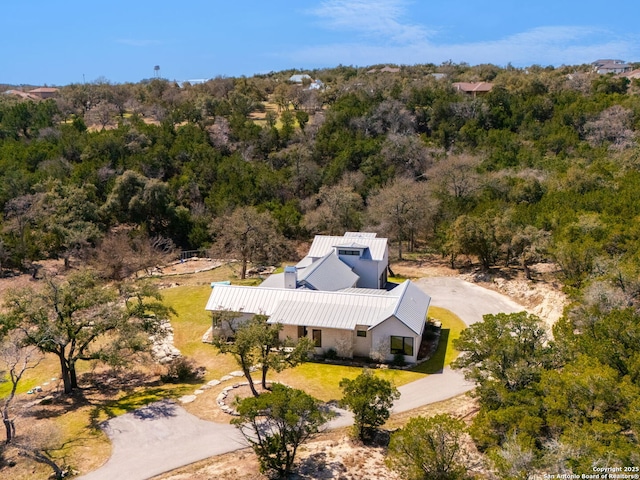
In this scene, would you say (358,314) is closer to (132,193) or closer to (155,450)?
(155,450)

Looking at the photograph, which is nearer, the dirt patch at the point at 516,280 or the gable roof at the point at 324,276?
the dirt patch at the point at 516,280

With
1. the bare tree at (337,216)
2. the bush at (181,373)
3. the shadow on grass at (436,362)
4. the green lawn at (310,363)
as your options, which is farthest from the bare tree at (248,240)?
the shadow on grass at (436,362)

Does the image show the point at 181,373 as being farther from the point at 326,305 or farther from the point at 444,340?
the point at 444,340

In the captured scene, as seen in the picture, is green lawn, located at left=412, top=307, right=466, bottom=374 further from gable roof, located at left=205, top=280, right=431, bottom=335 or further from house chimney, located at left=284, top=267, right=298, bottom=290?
house chimney, located at left=284, top=267, right=298, bottom=290

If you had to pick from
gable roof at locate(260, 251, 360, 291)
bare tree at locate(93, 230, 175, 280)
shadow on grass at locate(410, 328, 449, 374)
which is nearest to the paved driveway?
shadow on grass at locate(410, 328, 449, 374)

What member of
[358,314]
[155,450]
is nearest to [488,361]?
[358,314]

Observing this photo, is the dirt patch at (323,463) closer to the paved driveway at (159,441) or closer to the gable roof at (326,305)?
the paved driveway at (159,441)
